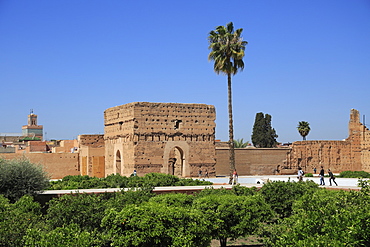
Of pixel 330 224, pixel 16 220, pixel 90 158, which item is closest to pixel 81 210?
pixel 16 220

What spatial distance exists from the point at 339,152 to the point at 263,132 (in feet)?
38.7

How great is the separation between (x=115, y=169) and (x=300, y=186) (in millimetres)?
17410

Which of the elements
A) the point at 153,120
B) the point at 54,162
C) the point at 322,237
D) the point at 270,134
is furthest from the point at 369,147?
the point at 322,237

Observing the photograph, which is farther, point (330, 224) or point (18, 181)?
point (18, 181)

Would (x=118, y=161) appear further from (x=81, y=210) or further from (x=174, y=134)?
(x=81, y=210)

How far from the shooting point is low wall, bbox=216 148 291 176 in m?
33.6

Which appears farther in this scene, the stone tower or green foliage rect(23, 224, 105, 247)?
the stone tower

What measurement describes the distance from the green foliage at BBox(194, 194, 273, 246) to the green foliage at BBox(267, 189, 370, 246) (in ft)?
7.47

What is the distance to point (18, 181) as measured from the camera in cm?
1652

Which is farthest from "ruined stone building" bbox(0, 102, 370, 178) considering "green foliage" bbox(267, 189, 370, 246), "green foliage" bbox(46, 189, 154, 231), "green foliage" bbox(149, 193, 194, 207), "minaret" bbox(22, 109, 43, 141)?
"minaret" bbox(22, 109, 43, 141)

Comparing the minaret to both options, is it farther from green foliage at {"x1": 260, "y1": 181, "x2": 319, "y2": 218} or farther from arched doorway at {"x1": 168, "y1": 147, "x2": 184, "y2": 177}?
green foliage at {"x1": 260, "y1": 181, "x2": 319, "y2": 218}

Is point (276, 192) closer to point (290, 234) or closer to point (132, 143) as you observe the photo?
point (290, 234)

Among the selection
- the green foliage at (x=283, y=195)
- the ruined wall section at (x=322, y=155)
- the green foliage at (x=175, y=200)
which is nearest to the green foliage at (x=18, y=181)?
→ the green foliage at (x=175, y=200)

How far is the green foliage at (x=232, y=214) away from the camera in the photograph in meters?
13.0
